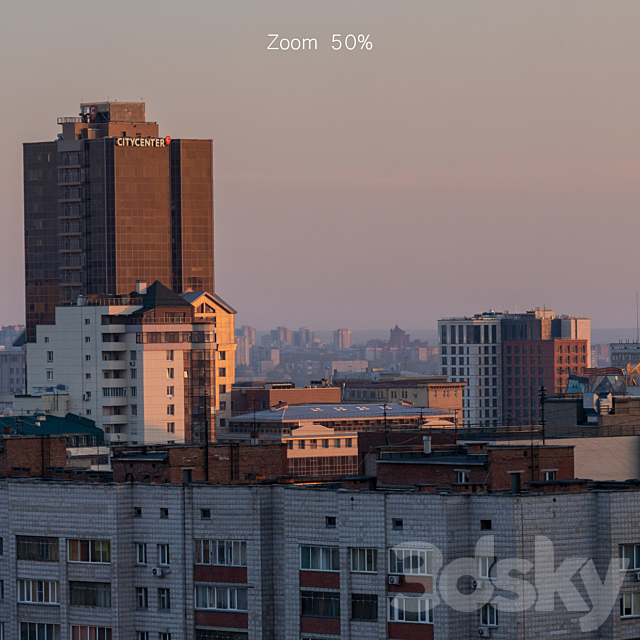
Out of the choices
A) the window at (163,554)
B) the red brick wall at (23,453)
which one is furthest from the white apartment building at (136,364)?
the window at (163,554)

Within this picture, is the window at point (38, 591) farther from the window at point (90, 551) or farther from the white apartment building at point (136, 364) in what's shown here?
the white apartment building at point (136, 364)

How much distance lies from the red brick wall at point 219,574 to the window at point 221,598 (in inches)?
10.7

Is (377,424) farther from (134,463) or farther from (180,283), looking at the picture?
(134,463)

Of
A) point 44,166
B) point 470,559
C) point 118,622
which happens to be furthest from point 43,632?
point 44,166

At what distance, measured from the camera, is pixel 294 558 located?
49.7 meters

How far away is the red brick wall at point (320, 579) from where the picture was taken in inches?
1928

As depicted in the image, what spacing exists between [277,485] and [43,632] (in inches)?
382

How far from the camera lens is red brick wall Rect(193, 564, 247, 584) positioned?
50938 millimetres

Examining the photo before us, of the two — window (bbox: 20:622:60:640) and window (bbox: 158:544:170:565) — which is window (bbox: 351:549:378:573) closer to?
window (bbox: 158:544:170:565)

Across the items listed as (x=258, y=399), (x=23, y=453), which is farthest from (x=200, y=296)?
(x=23, y=453)

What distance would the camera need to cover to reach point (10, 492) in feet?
179

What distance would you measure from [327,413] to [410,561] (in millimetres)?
128171

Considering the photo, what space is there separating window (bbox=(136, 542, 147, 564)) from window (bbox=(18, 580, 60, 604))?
3.03 m

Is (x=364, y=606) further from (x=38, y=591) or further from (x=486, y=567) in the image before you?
(x=38, y=591)
